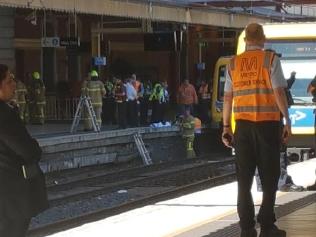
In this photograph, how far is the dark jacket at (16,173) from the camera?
5008 mm

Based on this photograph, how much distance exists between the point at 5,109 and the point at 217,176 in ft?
42.9

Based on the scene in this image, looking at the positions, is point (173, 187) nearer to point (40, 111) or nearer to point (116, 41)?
point (40, 111)

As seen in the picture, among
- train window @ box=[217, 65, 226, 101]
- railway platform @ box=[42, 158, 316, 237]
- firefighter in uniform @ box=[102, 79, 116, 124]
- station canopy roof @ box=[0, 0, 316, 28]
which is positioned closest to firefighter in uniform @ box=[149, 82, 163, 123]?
firefighter in uniform @ box=[102, 79, 116, 124]

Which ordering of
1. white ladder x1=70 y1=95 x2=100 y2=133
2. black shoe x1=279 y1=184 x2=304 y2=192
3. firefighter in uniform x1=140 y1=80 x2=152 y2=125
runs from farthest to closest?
firefighter in uniform x1=140 y1=80 x2=152 y2=125 < white ladder x1=70 y1=95 x2=100 y2=133 < black shoe x1=279 y1=184 x2=304 y2=192

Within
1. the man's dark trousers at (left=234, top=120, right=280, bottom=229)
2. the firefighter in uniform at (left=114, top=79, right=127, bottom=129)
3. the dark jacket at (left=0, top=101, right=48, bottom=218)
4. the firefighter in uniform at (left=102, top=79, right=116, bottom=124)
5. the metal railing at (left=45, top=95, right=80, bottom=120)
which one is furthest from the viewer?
the metal railing at (left=45, top=95, right=80, bottom=120)

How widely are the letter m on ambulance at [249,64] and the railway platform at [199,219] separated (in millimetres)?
1466

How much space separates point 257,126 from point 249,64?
512 millimetres

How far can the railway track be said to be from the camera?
12.3 m

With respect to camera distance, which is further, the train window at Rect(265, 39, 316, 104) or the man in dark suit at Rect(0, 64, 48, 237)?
the train window at Rect(265, 39, 316, 104)

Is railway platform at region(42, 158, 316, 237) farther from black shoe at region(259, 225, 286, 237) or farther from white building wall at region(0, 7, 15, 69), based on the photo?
white building wall at region(0, 7, 15, 69)

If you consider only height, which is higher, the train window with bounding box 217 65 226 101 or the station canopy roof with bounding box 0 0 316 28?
the station canopy roof with bounding box 0 0 316 28

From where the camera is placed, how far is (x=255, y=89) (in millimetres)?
6590

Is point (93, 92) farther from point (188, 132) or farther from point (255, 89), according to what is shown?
point (255, 89)

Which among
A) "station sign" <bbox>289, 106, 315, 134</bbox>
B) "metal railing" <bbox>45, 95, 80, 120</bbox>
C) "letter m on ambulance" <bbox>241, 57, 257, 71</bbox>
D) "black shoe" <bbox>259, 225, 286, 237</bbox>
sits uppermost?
"letter m on ambulance" <bbox>241, 57, 257, 71</bbox>
